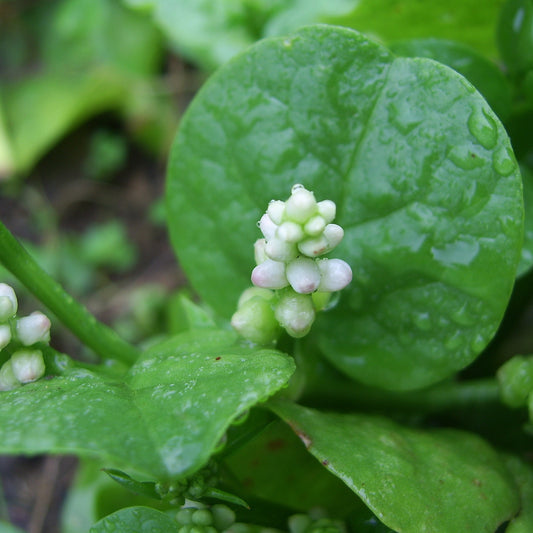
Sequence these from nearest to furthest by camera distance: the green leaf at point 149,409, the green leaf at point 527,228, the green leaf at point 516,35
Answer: the green leaf at point 149,409 < the green leaf at point 527,228 < the green leaf at point 516,35

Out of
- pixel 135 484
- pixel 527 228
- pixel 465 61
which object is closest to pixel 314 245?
pixel 135 484

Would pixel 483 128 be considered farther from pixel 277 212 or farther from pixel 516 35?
pixel 516 35

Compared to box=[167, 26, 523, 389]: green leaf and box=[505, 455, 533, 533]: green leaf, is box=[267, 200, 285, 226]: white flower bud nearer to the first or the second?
box=[167, 26, 523, 389]: green leaf

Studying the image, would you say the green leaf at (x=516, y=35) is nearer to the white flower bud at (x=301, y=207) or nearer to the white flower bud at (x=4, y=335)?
the white flower bud at (x=301, y=207)

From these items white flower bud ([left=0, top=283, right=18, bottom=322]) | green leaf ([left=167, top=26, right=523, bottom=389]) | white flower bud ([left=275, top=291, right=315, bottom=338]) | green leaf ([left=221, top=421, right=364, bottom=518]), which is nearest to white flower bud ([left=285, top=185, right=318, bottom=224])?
white flower bud ([left=275, top=291, right=315, bottom=338])

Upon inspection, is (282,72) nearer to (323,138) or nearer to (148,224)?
(323,138)

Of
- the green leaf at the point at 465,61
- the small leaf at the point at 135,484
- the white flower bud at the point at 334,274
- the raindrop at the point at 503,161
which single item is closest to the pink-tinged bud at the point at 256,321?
the white flower bud at the point at 334,274
